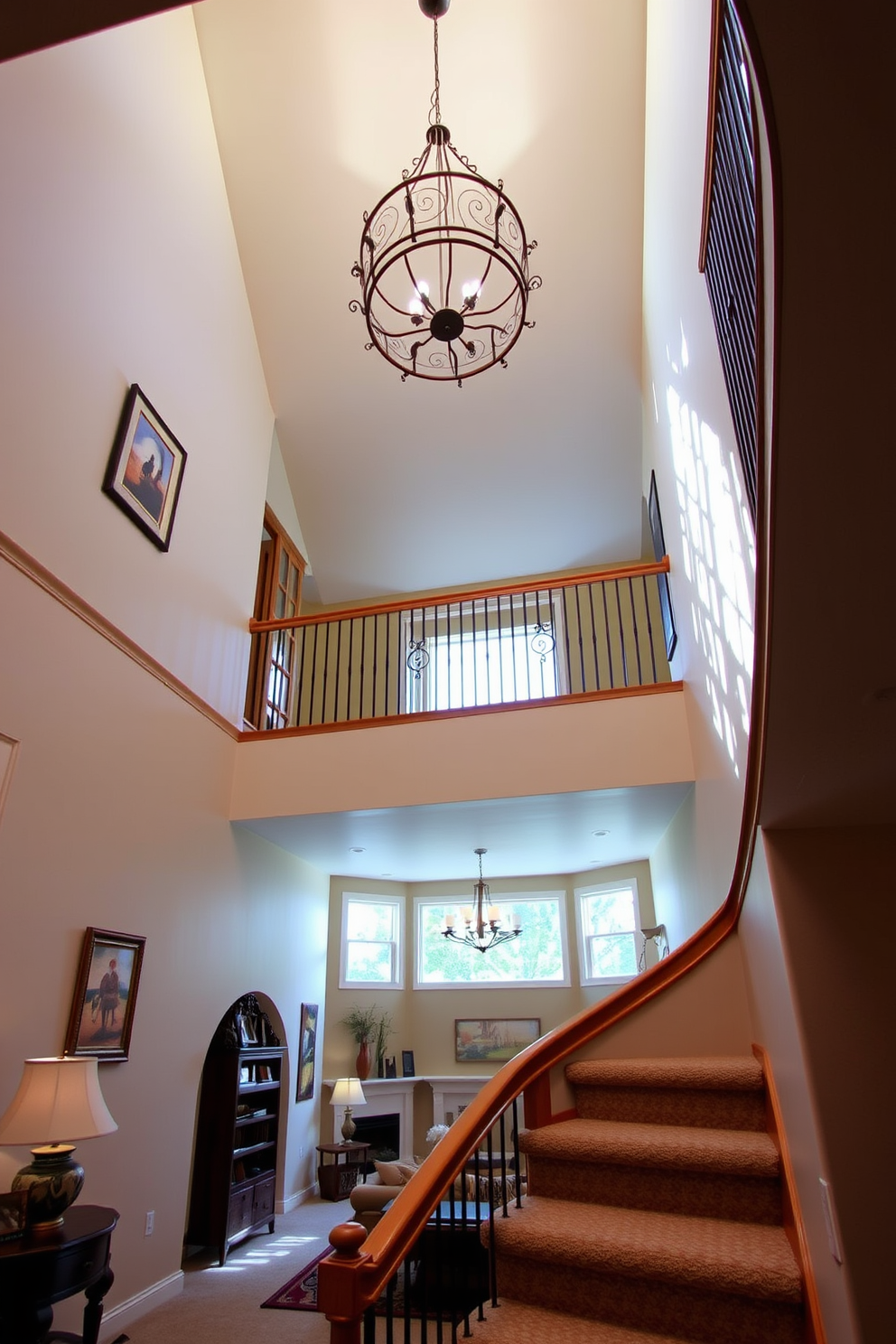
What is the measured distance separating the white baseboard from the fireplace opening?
3.53m

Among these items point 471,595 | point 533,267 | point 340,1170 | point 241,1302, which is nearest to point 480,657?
point 471,595

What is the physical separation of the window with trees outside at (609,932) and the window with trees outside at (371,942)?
211 cm

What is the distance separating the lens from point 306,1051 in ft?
24.0

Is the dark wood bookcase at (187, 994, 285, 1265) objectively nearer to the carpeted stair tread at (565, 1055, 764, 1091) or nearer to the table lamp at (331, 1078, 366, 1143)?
the table lamp at (331, 1078, 366, 1143)

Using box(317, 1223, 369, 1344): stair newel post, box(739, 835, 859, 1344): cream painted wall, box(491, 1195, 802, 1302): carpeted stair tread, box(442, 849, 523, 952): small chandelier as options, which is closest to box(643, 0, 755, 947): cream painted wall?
box(739, 835, 859, 1344): cream painted wall

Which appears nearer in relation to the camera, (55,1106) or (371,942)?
(55,1106)

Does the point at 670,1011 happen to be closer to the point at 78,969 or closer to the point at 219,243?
the point at 78,969

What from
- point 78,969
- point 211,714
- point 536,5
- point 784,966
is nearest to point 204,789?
point 211,714

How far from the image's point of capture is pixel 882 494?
1317 mm

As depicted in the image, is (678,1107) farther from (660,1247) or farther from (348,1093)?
(348,1093)

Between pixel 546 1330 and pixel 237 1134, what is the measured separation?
448 centimetres

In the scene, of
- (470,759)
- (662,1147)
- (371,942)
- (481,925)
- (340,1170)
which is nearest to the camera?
(662,1147)

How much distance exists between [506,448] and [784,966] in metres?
6.05

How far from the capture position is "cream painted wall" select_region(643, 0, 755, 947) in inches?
122
